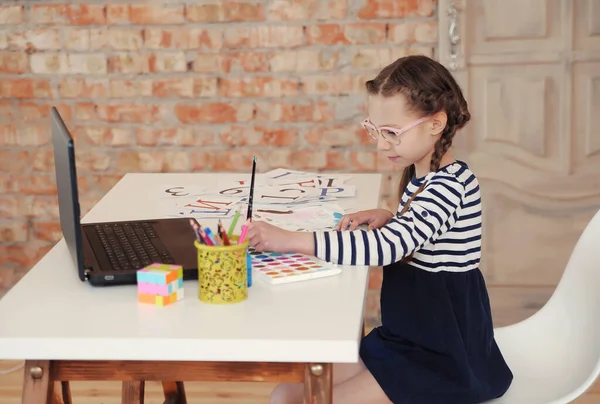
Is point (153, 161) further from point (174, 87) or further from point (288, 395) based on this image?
point (288, 395)

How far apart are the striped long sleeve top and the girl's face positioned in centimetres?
6

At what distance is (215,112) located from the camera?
10.9ft

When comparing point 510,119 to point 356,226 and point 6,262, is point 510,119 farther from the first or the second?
point 6,262

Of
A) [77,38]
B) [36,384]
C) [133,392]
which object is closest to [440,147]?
[36,384]

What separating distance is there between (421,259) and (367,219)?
192 mm

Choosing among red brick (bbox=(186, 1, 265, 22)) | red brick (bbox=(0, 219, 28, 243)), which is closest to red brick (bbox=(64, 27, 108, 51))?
red brick (bbox=(186, 1, 265, 22))

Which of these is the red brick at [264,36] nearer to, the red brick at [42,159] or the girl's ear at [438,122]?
the red brick at [42,159]

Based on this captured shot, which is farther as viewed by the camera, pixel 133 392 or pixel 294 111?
pixel 294 111

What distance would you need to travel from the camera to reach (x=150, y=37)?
328 cm

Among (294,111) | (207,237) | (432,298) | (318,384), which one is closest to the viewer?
(318,384)

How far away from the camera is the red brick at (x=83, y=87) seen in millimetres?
3320

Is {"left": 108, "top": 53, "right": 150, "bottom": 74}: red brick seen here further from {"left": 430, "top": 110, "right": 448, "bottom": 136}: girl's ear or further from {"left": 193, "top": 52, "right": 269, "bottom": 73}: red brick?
{"left": 430, "top": 110, "right": 448, "bottom": 136}: girl's ear

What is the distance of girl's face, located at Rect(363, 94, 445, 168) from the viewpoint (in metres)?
1.73

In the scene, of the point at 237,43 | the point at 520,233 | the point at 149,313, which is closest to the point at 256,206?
the point at 149,313
